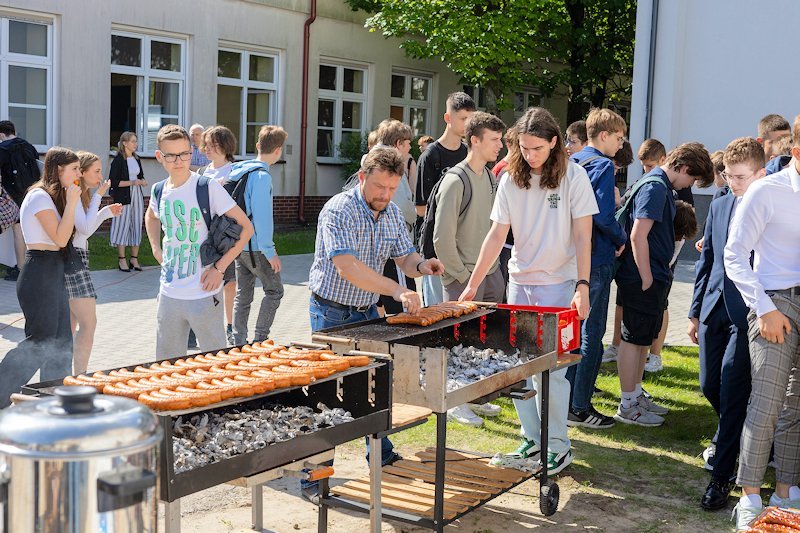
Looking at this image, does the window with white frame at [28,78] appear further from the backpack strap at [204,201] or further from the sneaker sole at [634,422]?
the sneaker sole at [634,422]

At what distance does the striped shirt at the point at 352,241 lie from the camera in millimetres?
5305

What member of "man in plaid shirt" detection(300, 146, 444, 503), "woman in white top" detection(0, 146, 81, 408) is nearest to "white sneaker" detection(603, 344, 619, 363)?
"man in plaid shirt" detection(300, 146, 444, 503)

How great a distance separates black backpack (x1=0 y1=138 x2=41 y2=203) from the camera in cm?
1239

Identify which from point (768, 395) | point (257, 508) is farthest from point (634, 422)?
point (257, 508)

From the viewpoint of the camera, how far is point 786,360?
16.5 ft

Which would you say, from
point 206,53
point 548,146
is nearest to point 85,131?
point 206,53

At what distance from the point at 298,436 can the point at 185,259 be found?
2.34m

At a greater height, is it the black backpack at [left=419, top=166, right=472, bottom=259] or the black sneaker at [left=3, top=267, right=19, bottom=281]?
the black backpack at [left=419, top=166, right=472, bottom=259]

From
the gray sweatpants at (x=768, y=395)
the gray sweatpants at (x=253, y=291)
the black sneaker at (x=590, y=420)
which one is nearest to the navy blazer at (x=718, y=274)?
the gray sweatpants at (x=768, y=395)

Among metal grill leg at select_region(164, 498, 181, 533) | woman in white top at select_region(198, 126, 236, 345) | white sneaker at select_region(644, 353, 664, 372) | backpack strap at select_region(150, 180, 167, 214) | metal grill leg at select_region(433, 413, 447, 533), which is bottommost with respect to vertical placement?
white sneaker at select_region(644, 353, 664, 372)

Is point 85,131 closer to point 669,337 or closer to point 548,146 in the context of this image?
point 669,337

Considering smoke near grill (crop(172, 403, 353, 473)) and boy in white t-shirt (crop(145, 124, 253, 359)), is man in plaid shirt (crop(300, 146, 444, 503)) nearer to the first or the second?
boy in white t-shirt (crop(145, 124, 253, 359))

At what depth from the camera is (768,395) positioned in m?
5.07

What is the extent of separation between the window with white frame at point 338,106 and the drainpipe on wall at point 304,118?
80 centimetres
